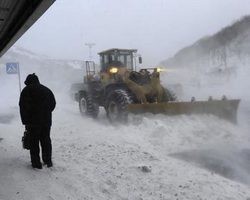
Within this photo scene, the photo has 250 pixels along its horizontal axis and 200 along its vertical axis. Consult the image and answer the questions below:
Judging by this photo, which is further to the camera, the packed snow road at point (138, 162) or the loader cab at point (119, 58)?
the loader cab at point (119, 58)

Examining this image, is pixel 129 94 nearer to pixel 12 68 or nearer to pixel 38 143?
pixel 38 143

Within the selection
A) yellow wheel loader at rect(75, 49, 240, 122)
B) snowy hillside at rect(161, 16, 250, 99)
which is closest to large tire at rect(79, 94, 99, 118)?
yellow wheel loader at rect(75, 49, 240, 122)

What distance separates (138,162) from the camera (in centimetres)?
928

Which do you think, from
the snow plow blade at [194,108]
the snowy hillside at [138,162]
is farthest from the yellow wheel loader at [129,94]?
the snowy hillside at [138,162]

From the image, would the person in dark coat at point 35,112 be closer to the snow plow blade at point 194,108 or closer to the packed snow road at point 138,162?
the packed snow road at point 138,162

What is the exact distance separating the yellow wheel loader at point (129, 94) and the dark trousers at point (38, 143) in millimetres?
6077

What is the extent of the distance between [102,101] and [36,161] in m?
9.12

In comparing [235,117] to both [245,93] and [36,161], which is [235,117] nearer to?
[36,161]

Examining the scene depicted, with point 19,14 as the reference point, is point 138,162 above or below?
below

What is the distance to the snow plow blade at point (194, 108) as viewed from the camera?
14.1 metres

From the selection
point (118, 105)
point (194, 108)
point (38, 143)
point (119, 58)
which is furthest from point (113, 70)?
point (38, 143)

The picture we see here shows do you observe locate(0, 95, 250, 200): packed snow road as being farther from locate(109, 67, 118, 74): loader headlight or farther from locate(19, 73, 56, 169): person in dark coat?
locate(109, 67, 118, 74): loader headlight

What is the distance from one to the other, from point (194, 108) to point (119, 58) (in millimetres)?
4098

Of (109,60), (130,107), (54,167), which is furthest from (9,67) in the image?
(54,167)
